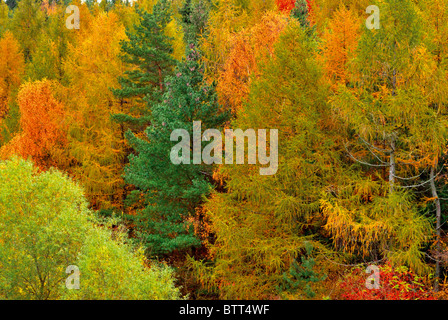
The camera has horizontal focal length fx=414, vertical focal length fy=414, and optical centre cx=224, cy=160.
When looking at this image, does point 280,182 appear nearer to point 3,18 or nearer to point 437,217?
point 437,217

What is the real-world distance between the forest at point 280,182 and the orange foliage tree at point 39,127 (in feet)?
21.3

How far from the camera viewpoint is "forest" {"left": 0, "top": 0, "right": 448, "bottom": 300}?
12.0m

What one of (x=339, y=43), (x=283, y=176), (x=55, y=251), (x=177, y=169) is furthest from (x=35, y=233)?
(x=339, y=43)

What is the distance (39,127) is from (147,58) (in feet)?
30.2

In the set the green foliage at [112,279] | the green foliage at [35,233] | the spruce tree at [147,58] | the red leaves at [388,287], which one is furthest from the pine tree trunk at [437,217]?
the spruce tree at [147,58]

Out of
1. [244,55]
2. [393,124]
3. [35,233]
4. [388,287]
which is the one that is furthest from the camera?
[244,55]

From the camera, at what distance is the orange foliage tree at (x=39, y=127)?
2650 centimetres

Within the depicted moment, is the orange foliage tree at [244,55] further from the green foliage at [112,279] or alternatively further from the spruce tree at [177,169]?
the green foliage at [112,279]

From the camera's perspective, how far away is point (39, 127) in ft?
88.7

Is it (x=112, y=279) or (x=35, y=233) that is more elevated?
(x=35, y=233)

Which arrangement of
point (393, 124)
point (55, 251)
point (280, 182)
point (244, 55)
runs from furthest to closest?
point (244, 55), point (55, 251), point (280, 182), point (393, 124)

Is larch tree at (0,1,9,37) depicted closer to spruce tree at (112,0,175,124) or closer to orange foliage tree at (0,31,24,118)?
orange foliage tree at (0,31,24,118)
